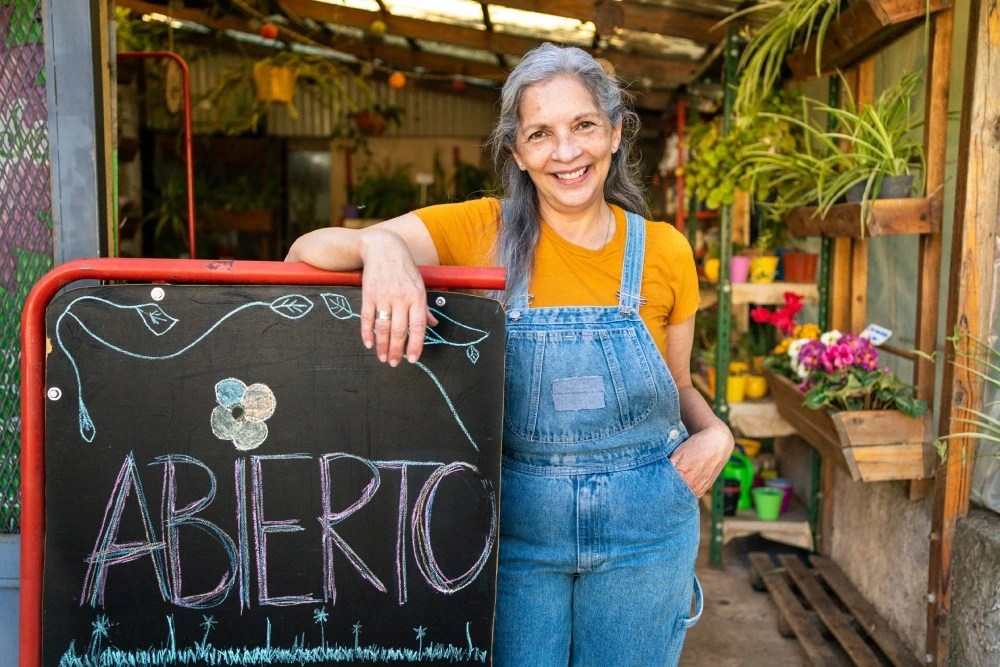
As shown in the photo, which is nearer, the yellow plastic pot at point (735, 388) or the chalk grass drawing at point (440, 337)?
the chalk grass drawing at point (440, 337)

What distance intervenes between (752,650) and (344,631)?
236cm

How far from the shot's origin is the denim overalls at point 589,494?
62.1 inches

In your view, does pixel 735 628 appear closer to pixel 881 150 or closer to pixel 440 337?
pixel 881 150

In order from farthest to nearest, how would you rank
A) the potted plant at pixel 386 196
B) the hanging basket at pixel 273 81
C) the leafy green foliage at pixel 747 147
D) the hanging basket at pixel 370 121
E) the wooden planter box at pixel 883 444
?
the hanging basket at pixel 370 121, the potted plant at pixel 386 196, the hanging basket at pixel 273 81, the leafy green foliage at pixel 747 147, the wooden planter box at pixel 883 444

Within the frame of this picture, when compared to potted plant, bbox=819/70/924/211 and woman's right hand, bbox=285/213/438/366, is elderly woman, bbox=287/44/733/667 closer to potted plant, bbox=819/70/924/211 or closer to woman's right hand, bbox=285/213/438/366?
woman's right hand, bbox=285/213/438/366

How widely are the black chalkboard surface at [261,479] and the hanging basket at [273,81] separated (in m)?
4.89

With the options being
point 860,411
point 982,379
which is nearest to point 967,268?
point 982,379

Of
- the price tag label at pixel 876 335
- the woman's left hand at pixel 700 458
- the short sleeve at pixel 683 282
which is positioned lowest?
the woman's left hand at pixel 700 458

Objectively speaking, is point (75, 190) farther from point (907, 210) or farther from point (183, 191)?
point (183, 191)

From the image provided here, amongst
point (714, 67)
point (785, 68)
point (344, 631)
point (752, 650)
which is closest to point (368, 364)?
point (344, 631)

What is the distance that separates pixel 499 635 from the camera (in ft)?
5.35

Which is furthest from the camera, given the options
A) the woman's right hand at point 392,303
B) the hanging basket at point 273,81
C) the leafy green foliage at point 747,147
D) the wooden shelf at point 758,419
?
the hanging basket at point 273,81

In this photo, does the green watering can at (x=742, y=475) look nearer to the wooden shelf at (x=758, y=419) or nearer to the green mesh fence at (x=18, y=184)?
the wooden shelf at (x=758, y=419)

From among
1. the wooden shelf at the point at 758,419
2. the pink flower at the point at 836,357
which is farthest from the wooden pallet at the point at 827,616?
the pink flower at the point at 836,357
